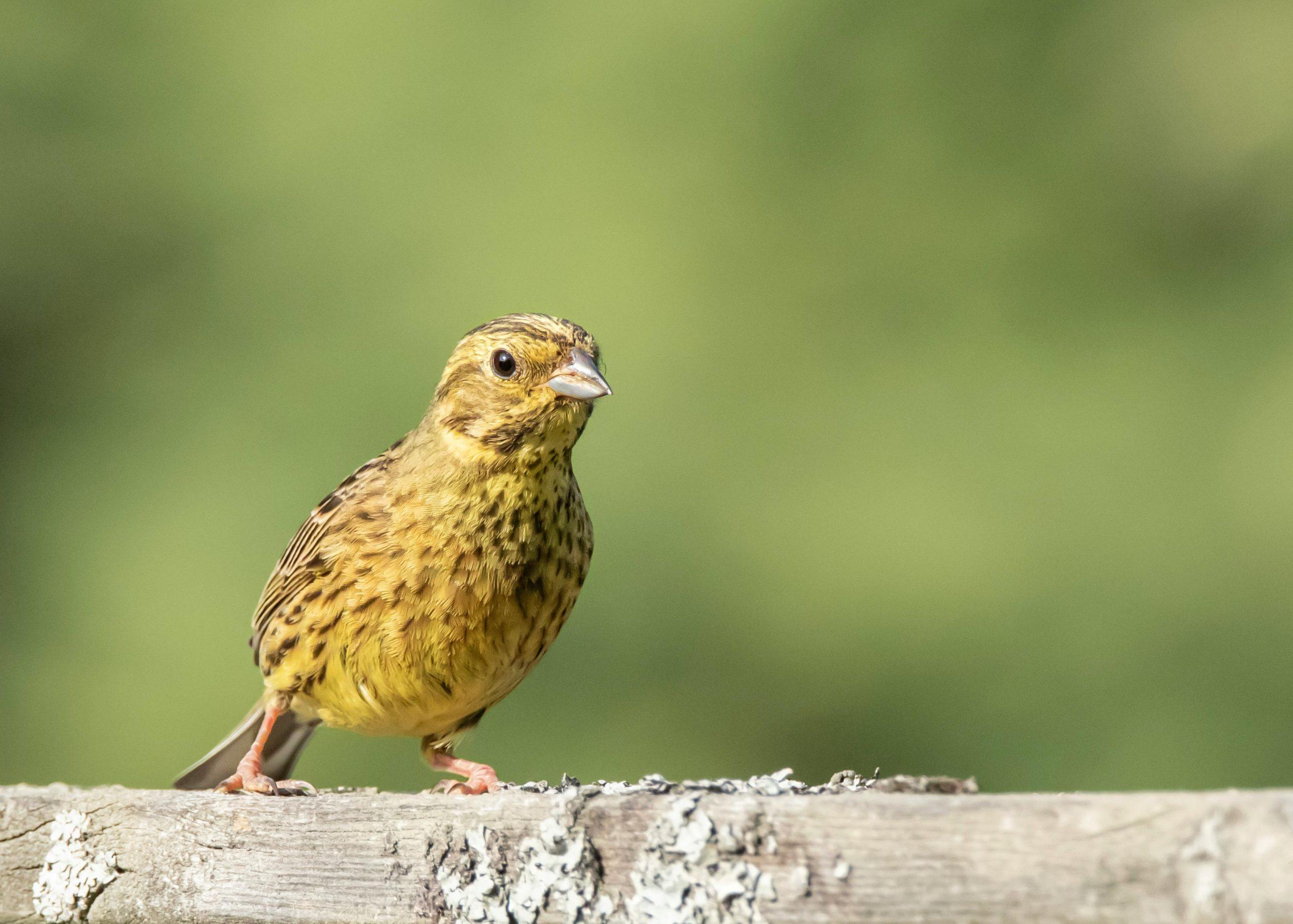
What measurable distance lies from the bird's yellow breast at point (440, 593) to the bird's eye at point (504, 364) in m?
0.22

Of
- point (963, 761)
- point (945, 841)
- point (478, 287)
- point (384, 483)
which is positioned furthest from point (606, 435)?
point (945, 841)

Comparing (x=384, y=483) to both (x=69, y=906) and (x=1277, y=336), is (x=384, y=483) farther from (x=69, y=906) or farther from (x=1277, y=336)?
(x=1277, y=336)

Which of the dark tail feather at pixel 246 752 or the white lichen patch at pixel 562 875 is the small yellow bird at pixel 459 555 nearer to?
the dark tail feather at pixel 246 752

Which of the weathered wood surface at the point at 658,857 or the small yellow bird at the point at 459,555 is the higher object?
the small yellow bird at the point at 459,555

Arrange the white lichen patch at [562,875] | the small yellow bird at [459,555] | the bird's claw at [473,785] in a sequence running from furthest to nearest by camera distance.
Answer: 1. the bird's claw at [473,785]
2. the small yellow bird at [459,555]
3. the white lichen patch at [562,875]

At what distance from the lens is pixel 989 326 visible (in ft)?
26.2

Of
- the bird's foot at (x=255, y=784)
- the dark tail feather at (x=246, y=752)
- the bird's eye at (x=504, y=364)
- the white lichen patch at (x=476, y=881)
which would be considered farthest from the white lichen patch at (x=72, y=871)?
Result: the dark tail feather at (x=246, y=752)

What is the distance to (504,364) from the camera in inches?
133

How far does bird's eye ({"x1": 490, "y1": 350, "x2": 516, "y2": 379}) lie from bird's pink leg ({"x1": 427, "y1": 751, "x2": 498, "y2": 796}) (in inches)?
37.7

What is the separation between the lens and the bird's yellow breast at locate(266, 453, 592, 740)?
11.0 ft

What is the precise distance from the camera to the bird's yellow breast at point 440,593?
11.0ft

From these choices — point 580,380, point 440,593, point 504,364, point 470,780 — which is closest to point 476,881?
point 440,593

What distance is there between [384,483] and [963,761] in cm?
459

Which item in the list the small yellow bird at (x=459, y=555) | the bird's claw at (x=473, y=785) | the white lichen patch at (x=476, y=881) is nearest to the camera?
the white lichen patch at (x=476, y=881)
